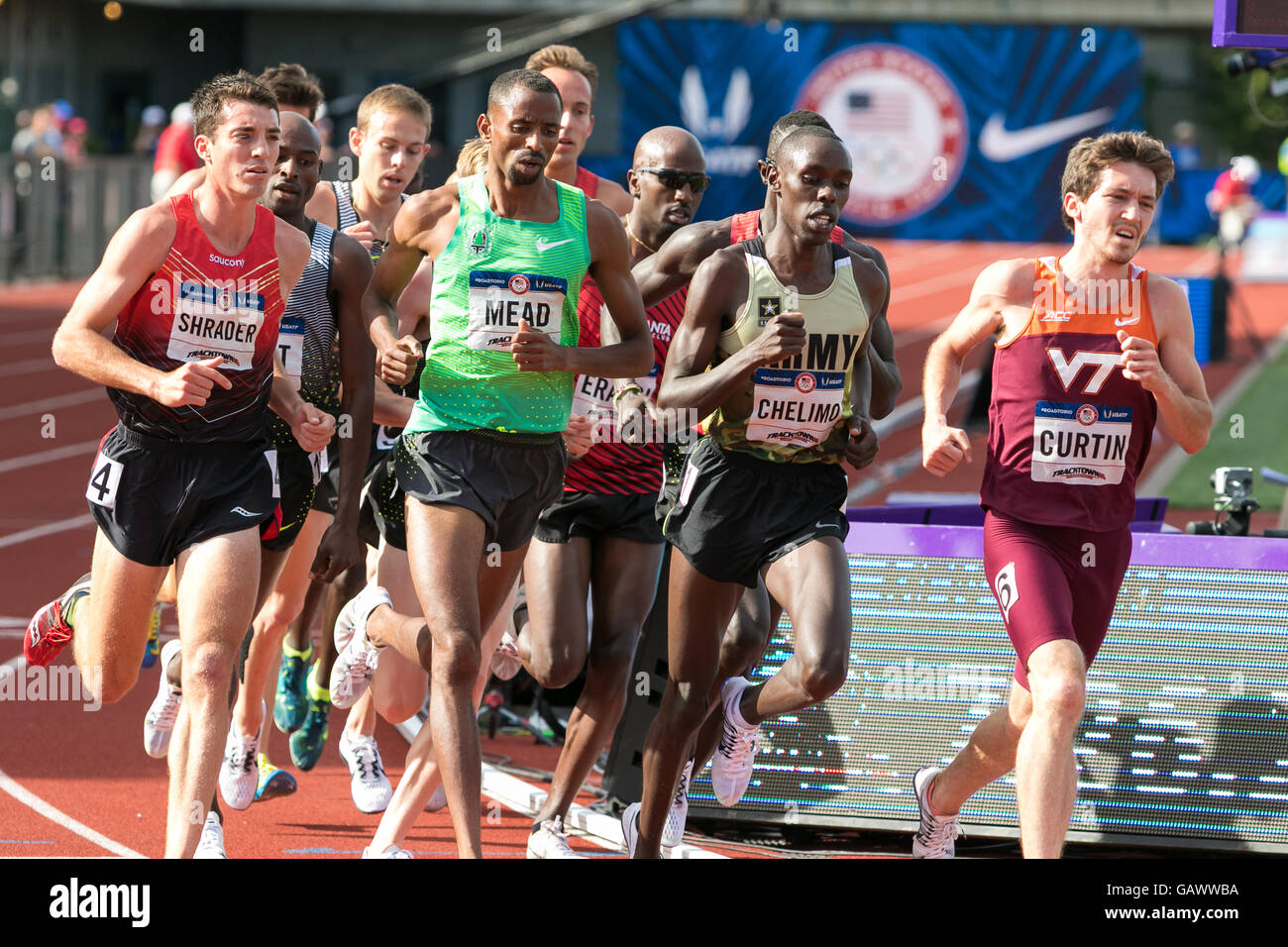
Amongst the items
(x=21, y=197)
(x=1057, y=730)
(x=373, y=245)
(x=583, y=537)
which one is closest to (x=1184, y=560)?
(x=1057, y=730)

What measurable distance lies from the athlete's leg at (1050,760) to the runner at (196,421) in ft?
7.10

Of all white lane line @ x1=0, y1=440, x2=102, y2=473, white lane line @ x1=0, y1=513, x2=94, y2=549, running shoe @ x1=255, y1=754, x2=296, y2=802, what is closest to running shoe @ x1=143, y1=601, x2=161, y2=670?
running shoe @ x1=255, y1=754, x2=296, y2=802

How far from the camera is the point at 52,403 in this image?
1759cm

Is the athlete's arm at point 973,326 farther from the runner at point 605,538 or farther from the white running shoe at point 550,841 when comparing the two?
the white running shoe at point 550,841

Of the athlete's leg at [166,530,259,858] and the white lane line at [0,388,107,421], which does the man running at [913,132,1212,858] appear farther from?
the white lane line at [0,388,107,421]

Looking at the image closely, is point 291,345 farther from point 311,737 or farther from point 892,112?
point 892,112

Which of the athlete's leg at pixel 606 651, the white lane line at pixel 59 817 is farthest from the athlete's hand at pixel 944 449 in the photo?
the white lane line at pixel 59 817

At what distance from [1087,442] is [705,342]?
44.2 inches

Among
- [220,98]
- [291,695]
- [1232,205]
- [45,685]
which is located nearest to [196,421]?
[220,98]

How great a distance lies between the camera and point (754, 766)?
6.03 m

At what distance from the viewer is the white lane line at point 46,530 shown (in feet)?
37.2
